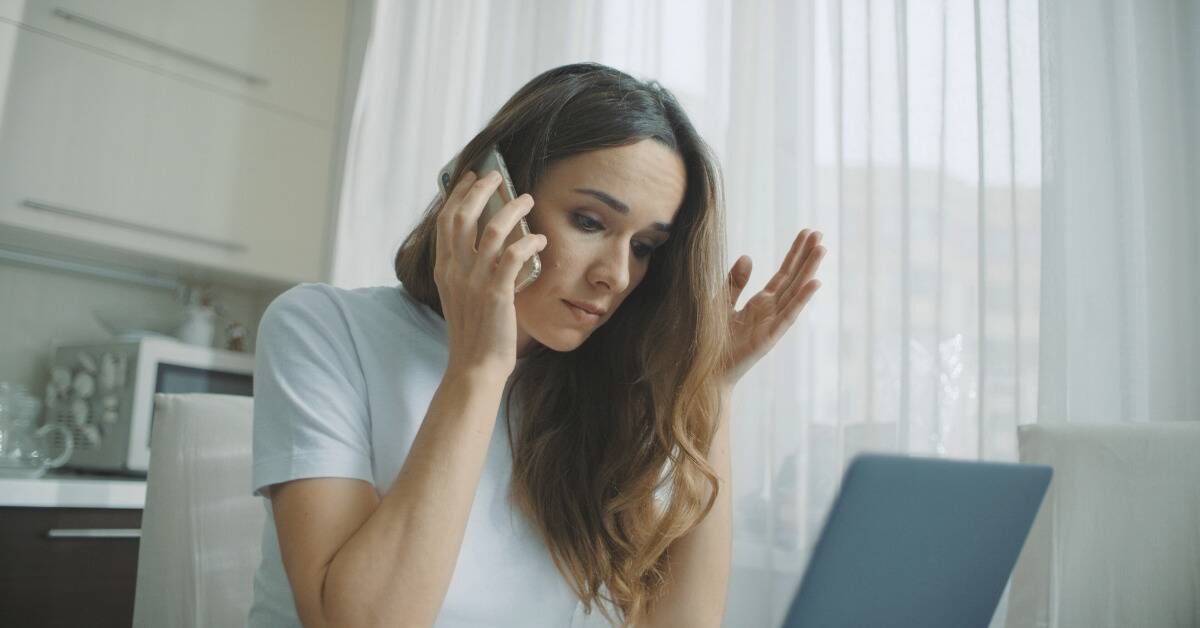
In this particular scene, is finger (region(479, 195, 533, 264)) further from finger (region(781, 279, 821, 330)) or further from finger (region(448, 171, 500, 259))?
finger (region(781, 279, 821, 330))

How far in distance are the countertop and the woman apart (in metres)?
1.12

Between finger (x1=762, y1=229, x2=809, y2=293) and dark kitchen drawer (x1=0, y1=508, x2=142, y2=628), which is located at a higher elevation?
finger (x1=762, y1=229, x2=809, y2=293)

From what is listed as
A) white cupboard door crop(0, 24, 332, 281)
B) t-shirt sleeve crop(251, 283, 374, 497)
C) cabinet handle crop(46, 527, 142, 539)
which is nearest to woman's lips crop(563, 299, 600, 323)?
t-shirt sleeve crop(251, 283, 374, 497)

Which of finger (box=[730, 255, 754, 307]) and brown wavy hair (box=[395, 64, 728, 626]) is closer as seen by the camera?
brown wavy hair (box=[395, 64, 728, 626])

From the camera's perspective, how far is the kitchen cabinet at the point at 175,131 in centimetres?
231

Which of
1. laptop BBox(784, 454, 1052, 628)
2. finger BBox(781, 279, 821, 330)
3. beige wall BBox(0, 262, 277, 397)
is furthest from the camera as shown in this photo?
beige wall BBox(0, 262, 277, 397)

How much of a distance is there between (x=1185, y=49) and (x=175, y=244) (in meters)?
2.40

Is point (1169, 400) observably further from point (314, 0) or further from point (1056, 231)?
point (314, 0)

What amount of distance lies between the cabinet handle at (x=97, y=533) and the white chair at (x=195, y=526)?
80cm

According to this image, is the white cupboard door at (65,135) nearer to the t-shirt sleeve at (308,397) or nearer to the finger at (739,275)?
the t-shirt sleeve at (308,397)

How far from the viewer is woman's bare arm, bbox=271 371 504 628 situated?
32.2 inches

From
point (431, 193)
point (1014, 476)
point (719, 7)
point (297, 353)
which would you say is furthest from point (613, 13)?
point (1014, 476)

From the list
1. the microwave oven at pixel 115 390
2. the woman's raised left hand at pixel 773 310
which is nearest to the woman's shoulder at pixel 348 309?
the woman's raised left hand at pixel 773 310

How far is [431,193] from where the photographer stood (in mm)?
2693
